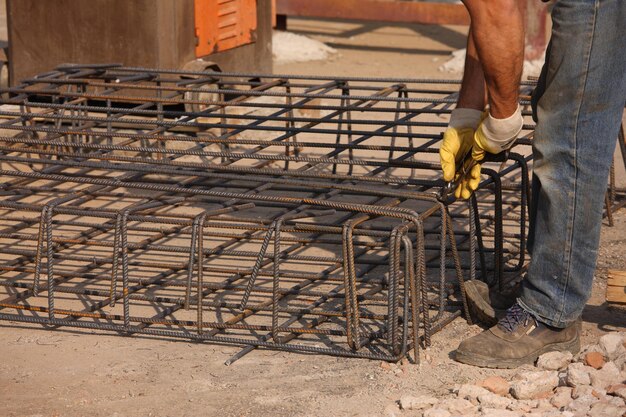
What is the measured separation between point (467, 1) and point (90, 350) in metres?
1.87

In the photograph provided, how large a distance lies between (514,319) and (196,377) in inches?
45.6

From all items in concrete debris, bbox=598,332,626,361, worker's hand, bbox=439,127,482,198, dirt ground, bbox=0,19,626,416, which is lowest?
dirt ground, bbox=0,19,626,416

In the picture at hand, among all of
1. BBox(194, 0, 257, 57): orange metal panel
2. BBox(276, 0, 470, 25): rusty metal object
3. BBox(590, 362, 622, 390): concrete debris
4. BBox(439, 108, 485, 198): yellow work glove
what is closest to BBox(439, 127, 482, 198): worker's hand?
BBox(439, 108, 485, 198): yellow work glove

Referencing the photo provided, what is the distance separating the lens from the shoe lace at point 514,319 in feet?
12.3

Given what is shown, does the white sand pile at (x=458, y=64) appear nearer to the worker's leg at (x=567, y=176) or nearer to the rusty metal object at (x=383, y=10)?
the rusty metal object at (x=383, y=10)

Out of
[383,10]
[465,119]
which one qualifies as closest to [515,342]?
[465,119]

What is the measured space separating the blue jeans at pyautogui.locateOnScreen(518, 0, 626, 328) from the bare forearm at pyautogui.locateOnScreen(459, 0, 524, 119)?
18 cm

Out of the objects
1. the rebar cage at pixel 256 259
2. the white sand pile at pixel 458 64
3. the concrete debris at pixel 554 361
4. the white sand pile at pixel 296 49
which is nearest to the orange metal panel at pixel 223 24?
the rebar cage at pixel 256 259

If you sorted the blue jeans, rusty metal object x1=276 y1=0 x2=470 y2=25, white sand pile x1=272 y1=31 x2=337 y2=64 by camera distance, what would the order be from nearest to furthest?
the blue jeans
rusty metal object x1=276 y1=0 x2=470 y2=25
white sand pile x1=272 y1=31 x2=337 y2=64

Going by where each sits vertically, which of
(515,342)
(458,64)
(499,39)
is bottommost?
(515,342)

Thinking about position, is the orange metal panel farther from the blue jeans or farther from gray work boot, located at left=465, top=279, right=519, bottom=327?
the blue jeans

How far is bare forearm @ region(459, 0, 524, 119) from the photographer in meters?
3.39

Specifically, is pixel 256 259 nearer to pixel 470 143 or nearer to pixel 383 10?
pixel 470 143

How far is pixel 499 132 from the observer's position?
11.9 ft
